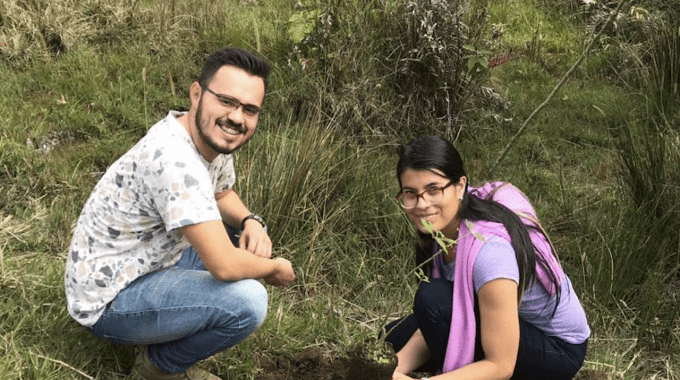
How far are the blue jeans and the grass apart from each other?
0.29 metres

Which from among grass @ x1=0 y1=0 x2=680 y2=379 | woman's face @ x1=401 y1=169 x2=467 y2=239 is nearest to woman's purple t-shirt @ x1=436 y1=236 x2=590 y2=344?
woman's face @ x1=401 y1=169 x2=467 y2=239

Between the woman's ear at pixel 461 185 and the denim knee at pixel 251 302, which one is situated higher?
the woman's ear at pixel 461 185

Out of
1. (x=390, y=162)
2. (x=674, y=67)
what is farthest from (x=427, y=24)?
(x=674, y=67)

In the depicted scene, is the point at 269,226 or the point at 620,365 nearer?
the point at 620,365

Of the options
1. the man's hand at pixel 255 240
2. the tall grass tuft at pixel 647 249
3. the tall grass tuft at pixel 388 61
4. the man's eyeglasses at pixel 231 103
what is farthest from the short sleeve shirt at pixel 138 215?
the tall grass tuft at pixel 388 61

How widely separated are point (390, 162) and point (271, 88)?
3.32 ft

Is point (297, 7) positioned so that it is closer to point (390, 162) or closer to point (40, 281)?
point (390, 162)

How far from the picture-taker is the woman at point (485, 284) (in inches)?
100.0

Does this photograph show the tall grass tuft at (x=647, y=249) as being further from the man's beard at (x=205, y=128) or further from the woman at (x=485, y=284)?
the man's beard at (x=205, y=128)

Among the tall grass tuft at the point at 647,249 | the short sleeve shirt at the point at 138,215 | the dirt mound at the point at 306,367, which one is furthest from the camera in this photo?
the tall grass tuft at the point at 647,249

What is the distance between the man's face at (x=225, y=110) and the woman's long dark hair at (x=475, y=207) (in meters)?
0.56

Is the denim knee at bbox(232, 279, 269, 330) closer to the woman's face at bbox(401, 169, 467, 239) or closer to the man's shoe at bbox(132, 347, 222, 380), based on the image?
the man's shoe at bbox(132, 347, 222, 380)

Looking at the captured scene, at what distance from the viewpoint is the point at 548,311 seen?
Answer: 2.76m

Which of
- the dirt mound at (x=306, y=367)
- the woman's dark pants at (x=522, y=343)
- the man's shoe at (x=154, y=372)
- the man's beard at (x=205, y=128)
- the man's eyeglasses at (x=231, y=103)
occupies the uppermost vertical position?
the man's eyeglasses at (x=231, y=103)
